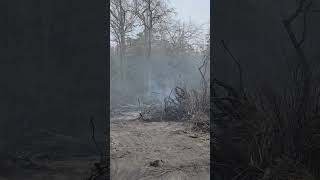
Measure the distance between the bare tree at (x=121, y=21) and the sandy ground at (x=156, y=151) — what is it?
273 millimetres

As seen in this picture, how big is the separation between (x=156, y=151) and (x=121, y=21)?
668mm

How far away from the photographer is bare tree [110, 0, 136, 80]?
2.12m

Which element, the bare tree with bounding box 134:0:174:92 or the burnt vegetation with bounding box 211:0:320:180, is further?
the bare tree with bounding box 134:0:174:92

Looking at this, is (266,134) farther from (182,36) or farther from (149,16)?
(149,16)

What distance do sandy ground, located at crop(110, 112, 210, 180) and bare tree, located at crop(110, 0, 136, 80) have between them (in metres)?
0.27

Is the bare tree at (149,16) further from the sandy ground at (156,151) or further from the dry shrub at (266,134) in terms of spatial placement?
the dry shrub at (266,134)

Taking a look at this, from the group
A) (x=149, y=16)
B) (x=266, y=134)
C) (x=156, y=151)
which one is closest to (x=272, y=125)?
(x=266, y=134)

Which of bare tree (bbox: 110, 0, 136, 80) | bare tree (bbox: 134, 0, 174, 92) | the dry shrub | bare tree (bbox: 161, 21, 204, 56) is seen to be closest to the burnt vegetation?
the dry shrub
